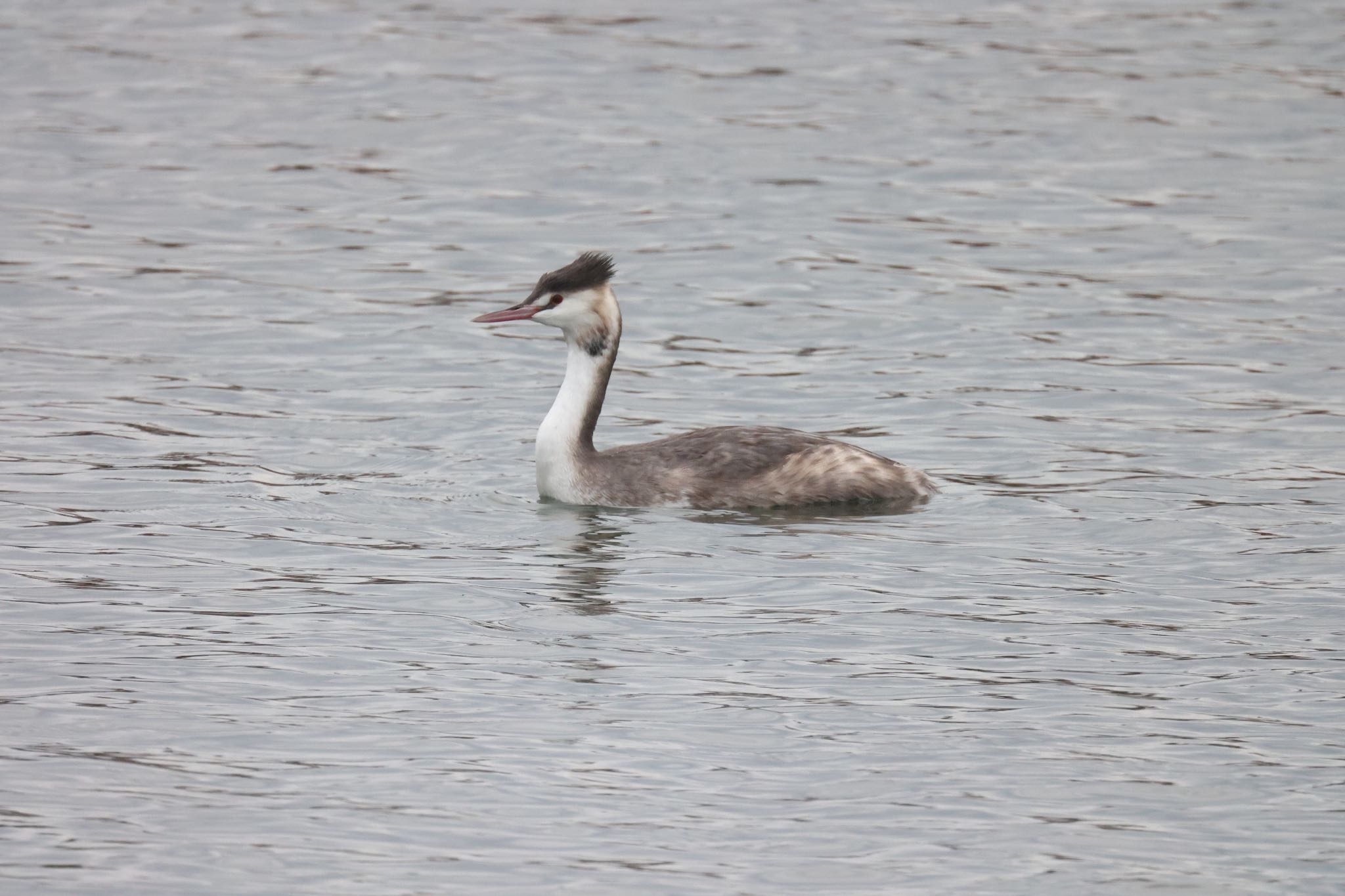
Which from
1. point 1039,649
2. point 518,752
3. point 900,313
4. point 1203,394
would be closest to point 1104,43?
point 900,313

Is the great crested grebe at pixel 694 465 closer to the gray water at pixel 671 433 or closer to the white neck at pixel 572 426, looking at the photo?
the white neck at pixel 572 426

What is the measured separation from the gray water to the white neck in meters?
0.25

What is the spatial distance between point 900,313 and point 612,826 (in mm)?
10209

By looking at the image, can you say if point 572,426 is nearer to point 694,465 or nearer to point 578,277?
point 694,465

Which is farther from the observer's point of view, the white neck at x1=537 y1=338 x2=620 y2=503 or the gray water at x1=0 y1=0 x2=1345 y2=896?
the white neck at x1=537 y1=338 x2=620 y2=503

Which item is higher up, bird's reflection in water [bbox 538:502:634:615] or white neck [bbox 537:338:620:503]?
white neck [bbox 537:338:620:503]

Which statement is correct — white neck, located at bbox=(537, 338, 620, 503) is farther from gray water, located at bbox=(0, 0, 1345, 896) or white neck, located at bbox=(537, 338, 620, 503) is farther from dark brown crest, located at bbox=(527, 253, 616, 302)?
dark brown crest, located at bbox=(527, 253, 616, 302)

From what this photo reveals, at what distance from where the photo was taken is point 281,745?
8.55m

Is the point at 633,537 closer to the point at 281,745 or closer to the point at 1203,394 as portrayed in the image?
the point at 281,745

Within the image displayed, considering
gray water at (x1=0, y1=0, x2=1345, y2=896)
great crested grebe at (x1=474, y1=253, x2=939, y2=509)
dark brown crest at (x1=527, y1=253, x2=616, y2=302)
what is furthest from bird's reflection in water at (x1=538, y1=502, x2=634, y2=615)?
dark brown crest at (x1=527, y1=253, x2=616, y2=302)

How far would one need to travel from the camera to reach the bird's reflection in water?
10.8 meters

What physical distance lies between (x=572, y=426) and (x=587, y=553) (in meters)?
1.33

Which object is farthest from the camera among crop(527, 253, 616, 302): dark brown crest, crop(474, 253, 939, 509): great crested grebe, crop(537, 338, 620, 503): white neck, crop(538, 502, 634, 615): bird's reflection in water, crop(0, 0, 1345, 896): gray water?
crop(527, 253, 616, 302): dark brown crest

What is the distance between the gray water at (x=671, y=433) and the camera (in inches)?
315
